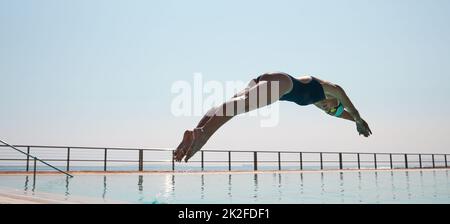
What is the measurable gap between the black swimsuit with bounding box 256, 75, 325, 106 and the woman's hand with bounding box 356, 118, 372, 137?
0.77m

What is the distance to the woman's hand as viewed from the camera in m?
3.56

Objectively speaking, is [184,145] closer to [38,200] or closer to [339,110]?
[339,110]

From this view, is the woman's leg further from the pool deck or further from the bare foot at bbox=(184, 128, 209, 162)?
the pool deck

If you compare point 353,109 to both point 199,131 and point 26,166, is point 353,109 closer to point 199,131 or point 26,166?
point 199,131

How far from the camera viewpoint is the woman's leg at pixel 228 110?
2180 millimetres

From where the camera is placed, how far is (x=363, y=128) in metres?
3.62

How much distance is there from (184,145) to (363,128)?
204 centimetres

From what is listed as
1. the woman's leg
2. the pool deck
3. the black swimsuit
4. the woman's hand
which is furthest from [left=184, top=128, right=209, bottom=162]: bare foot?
the woman's hand

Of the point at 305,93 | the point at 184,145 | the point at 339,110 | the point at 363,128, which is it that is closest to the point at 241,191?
the point at 363,128
